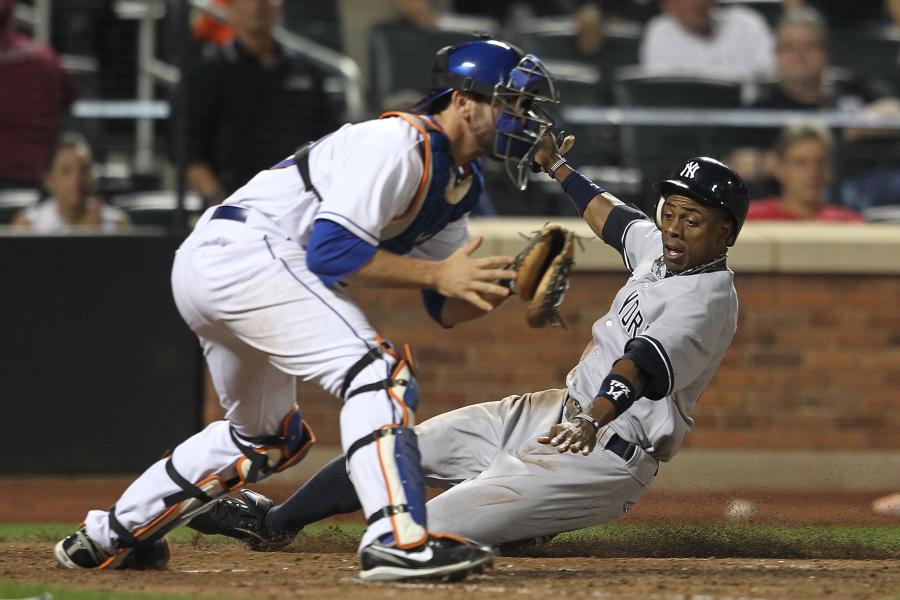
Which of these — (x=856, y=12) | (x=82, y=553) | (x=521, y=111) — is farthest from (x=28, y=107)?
(x=856, y=12)

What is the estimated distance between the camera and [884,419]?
25.4 feet

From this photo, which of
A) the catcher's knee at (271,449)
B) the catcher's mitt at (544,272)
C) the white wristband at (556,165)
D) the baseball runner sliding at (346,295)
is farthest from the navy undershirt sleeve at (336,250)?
the white wristband at (556,165)

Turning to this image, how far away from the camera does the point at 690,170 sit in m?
4.48

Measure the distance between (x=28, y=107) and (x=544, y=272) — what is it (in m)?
4.77

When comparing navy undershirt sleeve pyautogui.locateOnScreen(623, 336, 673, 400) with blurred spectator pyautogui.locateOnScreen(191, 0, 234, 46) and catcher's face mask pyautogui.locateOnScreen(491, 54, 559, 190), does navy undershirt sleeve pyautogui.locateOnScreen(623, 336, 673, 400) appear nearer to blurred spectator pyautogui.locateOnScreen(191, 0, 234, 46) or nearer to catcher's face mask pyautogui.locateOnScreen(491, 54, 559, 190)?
catcher's face mask pyautogui.locateOnScreen(491, 54, 559, 190)

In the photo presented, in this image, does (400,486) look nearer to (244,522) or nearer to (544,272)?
(544,272)

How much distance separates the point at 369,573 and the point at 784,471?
426cm

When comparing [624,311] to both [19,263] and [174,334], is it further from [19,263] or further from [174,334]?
[19,263]

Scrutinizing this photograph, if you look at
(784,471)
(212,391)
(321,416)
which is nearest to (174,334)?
(212,391)

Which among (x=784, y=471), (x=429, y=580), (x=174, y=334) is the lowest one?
(x=784, y=471)

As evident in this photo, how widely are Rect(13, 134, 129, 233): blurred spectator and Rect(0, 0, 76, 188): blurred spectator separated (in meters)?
0.16

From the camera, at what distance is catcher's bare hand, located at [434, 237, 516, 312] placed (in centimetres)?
393

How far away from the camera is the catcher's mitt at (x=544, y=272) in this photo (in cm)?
411

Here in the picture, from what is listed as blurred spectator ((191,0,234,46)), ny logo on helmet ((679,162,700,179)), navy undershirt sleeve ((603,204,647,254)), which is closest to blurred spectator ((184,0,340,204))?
blurred spectator ((191,0,234,46))
